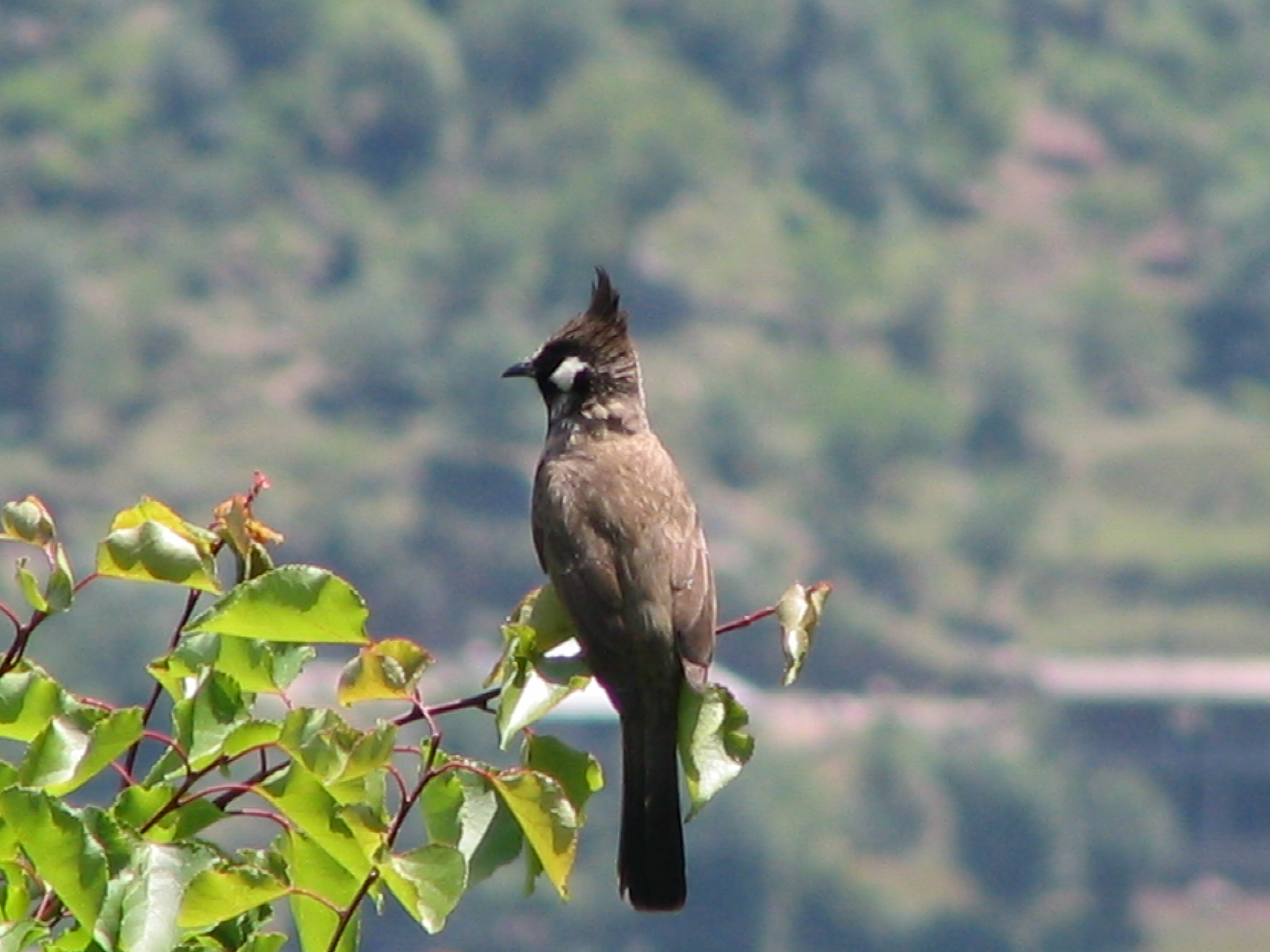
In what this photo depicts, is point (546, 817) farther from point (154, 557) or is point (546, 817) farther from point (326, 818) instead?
point (154, 557)

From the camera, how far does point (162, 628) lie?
69.9 metres

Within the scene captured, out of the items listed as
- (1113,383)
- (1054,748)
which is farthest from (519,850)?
(1113,383)

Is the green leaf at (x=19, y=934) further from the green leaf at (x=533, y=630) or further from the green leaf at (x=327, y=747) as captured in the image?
the green leaf at (x=533, y=630)

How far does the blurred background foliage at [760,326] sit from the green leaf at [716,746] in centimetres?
6102

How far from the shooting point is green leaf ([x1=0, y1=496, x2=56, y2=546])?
337 cm

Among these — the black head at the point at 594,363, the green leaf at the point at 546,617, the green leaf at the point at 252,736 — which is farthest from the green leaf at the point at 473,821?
the black head at the point at 594,363

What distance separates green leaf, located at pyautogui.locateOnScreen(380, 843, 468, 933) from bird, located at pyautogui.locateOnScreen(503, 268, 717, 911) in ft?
3.61

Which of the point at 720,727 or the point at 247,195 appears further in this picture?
the point at 247,195

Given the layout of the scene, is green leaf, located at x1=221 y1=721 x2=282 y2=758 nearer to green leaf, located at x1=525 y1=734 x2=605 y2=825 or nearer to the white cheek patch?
green leaf, located at x1=525 y1=734 x2=605 y2=825

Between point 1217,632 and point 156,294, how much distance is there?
30648 mm

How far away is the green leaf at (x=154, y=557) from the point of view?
3418 mm

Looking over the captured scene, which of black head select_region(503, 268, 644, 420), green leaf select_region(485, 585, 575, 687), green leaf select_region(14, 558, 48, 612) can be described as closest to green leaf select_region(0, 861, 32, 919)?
green leaf select_region(14, 558, 48, 612)

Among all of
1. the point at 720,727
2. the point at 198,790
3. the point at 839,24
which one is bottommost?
the point at 198,790

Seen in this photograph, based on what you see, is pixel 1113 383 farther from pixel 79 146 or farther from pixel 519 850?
pixel 519 850
